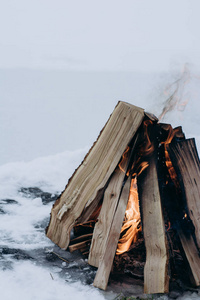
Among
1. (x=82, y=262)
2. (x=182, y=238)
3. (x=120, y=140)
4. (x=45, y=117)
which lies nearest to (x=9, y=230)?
(x=82, y=262)

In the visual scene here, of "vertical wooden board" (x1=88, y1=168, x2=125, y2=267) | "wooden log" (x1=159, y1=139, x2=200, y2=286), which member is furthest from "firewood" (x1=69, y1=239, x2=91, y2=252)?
"wooden log" (x1=159, y1=139, x2=200, y2=286)

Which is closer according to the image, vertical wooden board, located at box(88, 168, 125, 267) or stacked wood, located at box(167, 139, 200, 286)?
stacked wood, located at box(167, 139, 200, 286)

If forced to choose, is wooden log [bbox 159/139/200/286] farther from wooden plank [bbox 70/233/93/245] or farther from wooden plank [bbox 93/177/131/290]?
wooden plank [bbox 70/233/93/245]

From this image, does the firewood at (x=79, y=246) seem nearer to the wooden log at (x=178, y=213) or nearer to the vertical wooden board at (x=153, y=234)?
the vertical wooden board at (x=153, y=234)

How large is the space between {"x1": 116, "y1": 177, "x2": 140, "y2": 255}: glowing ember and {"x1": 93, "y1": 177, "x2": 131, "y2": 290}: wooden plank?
31cm

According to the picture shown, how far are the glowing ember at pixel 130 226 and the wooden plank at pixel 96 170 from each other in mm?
349

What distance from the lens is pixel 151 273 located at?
286 cm

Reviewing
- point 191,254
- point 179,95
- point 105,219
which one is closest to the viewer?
point 191,254

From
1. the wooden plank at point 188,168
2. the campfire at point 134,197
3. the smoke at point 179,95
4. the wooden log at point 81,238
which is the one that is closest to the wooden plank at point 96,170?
the campfire at point 134,197

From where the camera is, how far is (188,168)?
11.0 feet

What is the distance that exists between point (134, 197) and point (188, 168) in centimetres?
67

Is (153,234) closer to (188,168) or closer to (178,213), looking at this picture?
(178,213)

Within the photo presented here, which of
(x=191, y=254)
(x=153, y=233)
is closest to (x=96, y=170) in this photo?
(x=153, y=233)

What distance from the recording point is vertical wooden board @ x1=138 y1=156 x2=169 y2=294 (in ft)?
9.24
